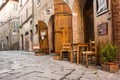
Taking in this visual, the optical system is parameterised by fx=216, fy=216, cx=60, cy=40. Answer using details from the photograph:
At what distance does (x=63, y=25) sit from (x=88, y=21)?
4.04ft

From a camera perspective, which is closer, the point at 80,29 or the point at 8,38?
the point at 80,29

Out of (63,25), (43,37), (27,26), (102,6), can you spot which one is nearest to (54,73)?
(102,6)

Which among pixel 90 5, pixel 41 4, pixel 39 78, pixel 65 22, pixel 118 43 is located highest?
pixel 41 4

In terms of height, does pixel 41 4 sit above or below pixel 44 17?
above

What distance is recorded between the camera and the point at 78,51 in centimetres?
771

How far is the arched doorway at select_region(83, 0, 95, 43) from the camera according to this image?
30.9ft

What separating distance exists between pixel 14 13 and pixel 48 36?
17.2 metres

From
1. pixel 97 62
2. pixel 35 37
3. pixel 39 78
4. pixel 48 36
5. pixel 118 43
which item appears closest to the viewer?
pixel 39 78

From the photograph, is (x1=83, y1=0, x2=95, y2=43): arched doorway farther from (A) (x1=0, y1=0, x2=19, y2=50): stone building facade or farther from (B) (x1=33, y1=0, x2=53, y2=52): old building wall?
(A) (x1=0, y1=0, x2=19, y2=50): stone building facade

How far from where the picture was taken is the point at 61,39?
1028cm

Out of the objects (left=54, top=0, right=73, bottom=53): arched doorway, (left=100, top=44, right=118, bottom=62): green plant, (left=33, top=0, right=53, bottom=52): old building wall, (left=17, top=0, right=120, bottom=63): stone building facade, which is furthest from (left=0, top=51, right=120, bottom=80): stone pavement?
(left=33, top=0, right=53, bottom=52): old building wall

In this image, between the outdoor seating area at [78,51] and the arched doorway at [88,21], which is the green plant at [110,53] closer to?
the outdoor seating area at [78,51]

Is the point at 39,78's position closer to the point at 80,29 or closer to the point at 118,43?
the point at 118,43

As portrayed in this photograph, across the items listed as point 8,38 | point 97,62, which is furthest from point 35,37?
point 8,38
